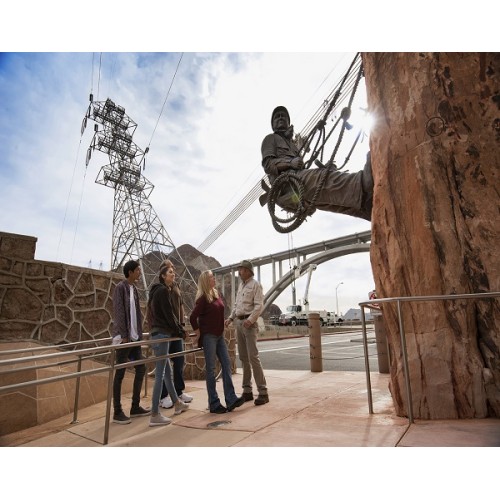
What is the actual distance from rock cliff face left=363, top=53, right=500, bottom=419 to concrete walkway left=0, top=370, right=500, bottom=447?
1.04ft

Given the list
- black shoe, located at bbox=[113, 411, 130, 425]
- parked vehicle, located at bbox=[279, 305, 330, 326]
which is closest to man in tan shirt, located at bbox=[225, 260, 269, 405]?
black shoe, located at bbox=[113, 411, 130, 425]

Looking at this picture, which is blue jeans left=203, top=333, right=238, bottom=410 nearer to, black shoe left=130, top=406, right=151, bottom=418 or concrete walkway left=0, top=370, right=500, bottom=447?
concrete walkway left=0, top=370, right=500, bottom=447

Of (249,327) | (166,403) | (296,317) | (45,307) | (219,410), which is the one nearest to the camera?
(219,410)

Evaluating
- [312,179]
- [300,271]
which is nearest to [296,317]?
[300,271]

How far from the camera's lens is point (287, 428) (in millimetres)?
2508

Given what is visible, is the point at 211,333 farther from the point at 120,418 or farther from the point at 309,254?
the point at 309,254

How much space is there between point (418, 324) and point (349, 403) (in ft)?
3.63

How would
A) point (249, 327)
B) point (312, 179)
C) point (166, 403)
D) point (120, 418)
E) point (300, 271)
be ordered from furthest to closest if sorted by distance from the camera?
point (300, 271), point (312, 179), point (166, 403), point (249, 327), point (120, 418)

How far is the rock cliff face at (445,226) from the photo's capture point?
2416mm

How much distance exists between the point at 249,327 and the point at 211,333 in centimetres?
37

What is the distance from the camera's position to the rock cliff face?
95.1 inches

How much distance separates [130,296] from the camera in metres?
3.33

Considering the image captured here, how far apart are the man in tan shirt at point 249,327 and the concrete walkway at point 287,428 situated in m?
0.18

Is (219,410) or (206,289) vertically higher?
(206,289)
